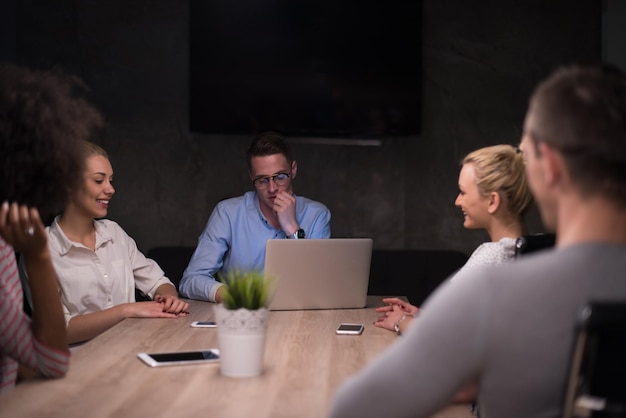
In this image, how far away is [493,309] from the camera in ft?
3.37

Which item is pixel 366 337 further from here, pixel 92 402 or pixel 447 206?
pixel 447 206

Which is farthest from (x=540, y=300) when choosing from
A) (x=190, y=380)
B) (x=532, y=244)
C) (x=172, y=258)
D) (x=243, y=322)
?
(x=172, y=258)

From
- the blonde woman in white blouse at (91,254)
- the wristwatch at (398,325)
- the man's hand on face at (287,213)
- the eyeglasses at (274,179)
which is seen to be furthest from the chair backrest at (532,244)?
the eyeglasses at (274,179)

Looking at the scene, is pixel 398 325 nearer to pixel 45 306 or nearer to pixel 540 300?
pixel 45 306

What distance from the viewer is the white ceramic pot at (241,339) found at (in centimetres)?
173

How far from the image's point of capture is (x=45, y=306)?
5.69ft

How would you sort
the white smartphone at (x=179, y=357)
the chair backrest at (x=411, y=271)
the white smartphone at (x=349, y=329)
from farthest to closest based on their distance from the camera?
the chair backrest at (x=411, y=271)
the white smartphone at (x=349, y=329)
the white smartphone at (x=179, y=357)

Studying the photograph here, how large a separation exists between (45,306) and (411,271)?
127 inches

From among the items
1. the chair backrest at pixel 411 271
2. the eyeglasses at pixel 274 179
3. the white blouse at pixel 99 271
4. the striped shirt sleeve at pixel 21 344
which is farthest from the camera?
the chair backrest at pixel 411 271

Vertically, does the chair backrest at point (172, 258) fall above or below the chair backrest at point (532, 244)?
below

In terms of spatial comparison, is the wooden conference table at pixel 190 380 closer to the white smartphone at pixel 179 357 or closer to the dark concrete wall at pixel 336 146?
the white smartphone at pixel 179 357

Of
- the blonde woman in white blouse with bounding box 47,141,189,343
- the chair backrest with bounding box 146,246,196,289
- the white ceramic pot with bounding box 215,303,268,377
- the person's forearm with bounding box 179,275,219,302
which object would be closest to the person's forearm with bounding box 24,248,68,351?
the white ceramic pot with bounding box 215,303,268,377

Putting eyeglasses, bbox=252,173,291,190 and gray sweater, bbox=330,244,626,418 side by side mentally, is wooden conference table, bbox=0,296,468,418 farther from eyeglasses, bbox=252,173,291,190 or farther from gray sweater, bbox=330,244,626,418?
eyeglasses, bbox=252,173,291,190

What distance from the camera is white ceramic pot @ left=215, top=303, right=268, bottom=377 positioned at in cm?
173
